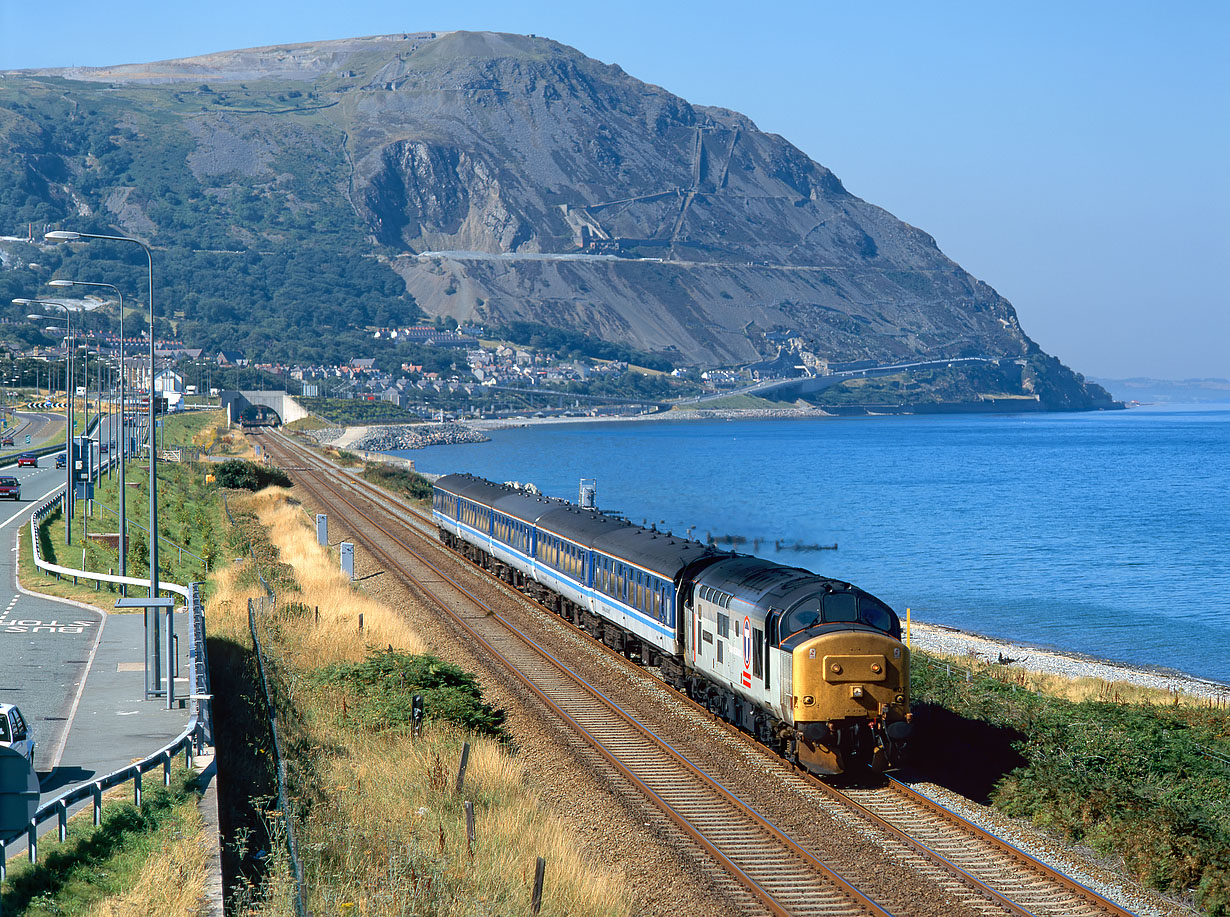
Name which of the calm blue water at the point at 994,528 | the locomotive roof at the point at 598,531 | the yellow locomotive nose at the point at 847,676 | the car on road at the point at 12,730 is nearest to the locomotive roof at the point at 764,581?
the yellow locomotive nose at the point at 847,676

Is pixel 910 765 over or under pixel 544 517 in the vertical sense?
under

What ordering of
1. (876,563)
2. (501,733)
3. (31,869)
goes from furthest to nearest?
1. (876,563)
2. (501,733)
3. (31,869)

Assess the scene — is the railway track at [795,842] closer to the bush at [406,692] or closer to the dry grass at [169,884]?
the bush at [406,692]

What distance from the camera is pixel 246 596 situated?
39500 mm

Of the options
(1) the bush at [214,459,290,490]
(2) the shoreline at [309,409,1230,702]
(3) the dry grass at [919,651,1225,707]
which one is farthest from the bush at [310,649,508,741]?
(1) the bush at [214,459,290,490]

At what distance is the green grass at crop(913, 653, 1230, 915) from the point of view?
60.7 ft

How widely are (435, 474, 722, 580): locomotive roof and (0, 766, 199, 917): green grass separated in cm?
1431

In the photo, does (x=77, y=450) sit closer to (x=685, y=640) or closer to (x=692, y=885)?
(x=685, y=640)

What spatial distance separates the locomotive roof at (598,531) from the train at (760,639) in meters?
0.07

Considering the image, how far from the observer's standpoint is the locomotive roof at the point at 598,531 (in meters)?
30.8

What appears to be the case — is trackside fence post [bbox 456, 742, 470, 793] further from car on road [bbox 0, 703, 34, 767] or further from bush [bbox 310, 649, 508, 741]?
car on road [bbox 0, 703, 34, 767]

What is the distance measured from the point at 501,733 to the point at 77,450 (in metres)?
27.7

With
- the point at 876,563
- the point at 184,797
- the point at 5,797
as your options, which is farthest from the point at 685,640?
the point at 876,563

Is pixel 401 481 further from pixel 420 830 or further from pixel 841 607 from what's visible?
pixel 420 830
